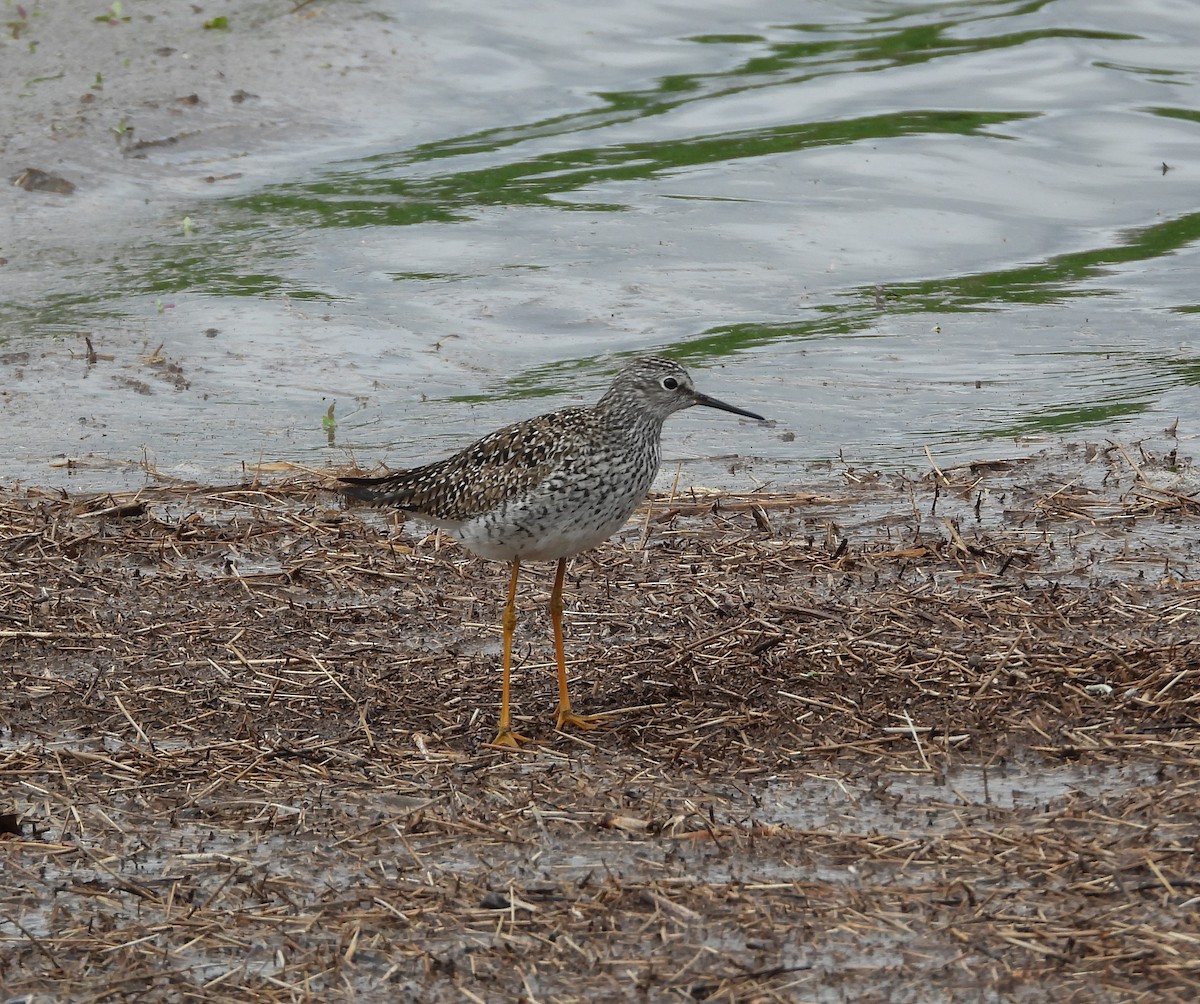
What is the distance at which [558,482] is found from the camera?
681 centimetres

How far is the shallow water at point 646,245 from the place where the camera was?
36.5 feet

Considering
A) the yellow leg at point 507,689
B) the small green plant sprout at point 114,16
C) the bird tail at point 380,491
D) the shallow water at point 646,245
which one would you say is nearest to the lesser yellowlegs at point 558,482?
the yellow leg at point 507,689

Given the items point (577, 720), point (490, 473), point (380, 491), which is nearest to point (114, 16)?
point (380, 491)

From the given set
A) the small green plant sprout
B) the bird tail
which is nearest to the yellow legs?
the bird tail

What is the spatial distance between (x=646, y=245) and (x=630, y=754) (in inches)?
322

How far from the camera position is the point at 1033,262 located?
1390 centimetres

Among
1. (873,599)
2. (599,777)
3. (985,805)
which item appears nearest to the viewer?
(985,805)

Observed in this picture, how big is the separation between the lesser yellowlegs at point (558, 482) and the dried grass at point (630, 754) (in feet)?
2.12

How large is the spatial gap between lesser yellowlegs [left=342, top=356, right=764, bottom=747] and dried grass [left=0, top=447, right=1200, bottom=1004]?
646 mm

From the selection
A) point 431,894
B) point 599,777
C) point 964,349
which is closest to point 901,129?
point 964,349

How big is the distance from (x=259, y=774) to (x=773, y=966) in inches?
90.2

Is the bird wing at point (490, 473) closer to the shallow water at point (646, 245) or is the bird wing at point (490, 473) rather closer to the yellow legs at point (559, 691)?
the yellow legs at point (559, 691)

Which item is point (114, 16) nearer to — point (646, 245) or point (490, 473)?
point (646, 245)

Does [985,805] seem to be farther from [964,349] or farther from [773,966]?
[964,349]
